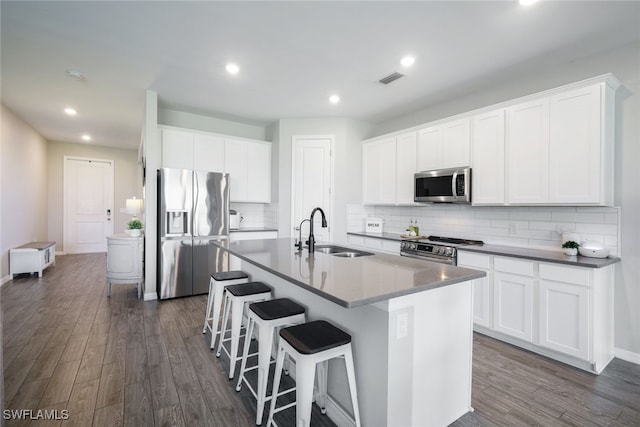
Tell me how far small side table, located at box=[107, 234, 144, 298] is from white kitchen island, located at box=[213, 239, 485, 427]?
3059 millimetres

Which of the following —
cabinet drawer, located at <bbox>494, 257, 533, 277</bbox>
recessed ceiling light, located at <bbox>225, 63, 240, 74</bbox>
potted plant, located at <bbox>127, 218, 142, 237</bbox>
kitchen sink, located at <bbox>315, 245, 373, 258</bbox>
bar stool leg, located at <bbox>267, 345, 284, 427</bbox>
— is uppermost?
recessed ceiling light, located at <bbox>225, 63, 240, 74</bbox>

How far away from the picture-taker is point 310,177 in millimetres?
4934

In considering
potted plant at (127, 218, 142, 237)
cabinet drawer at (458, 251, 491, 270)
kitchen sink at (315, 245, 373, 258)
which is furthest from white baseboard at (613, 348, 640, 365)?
potted plant at (127, 218, 142, 237)

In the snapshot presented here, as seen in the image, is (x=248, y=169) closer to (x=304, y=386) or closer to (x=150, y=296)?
(x=150, y=296)

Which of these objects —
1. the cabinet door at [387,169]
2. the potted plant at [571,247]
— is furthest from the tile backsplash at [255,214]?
the potted plant at [571,247]

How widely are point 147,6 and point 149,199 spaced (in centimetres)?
242

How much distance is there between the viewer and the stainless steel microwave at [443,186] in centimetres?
341

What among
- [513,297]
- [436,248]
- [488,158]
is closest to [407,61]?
[488,158]

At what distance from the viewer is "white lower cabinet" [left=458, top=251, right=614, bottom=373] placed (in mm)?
2344

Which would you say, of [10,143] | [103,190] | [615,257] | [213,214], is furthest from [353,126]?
[103,190]

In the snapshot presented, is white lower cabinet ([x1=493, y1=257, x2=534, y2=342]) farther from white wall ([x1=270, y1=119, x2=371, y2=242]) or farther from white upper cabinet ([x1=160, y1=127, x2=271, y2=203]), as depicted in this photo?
white upper cabinet ([x1=160, y1=127, x2=271, y2=203])

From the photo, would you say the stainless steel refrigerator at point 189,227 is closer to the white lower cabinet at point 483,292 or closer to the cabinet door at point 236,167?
the cabinet door at point 236,167

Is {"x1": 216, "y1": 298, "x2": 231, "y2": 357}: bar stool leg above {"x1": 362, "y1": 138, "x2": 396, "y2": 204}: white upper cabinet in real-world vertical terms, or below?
below

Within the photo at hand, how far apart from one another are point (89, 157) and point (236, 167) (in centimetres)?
522
